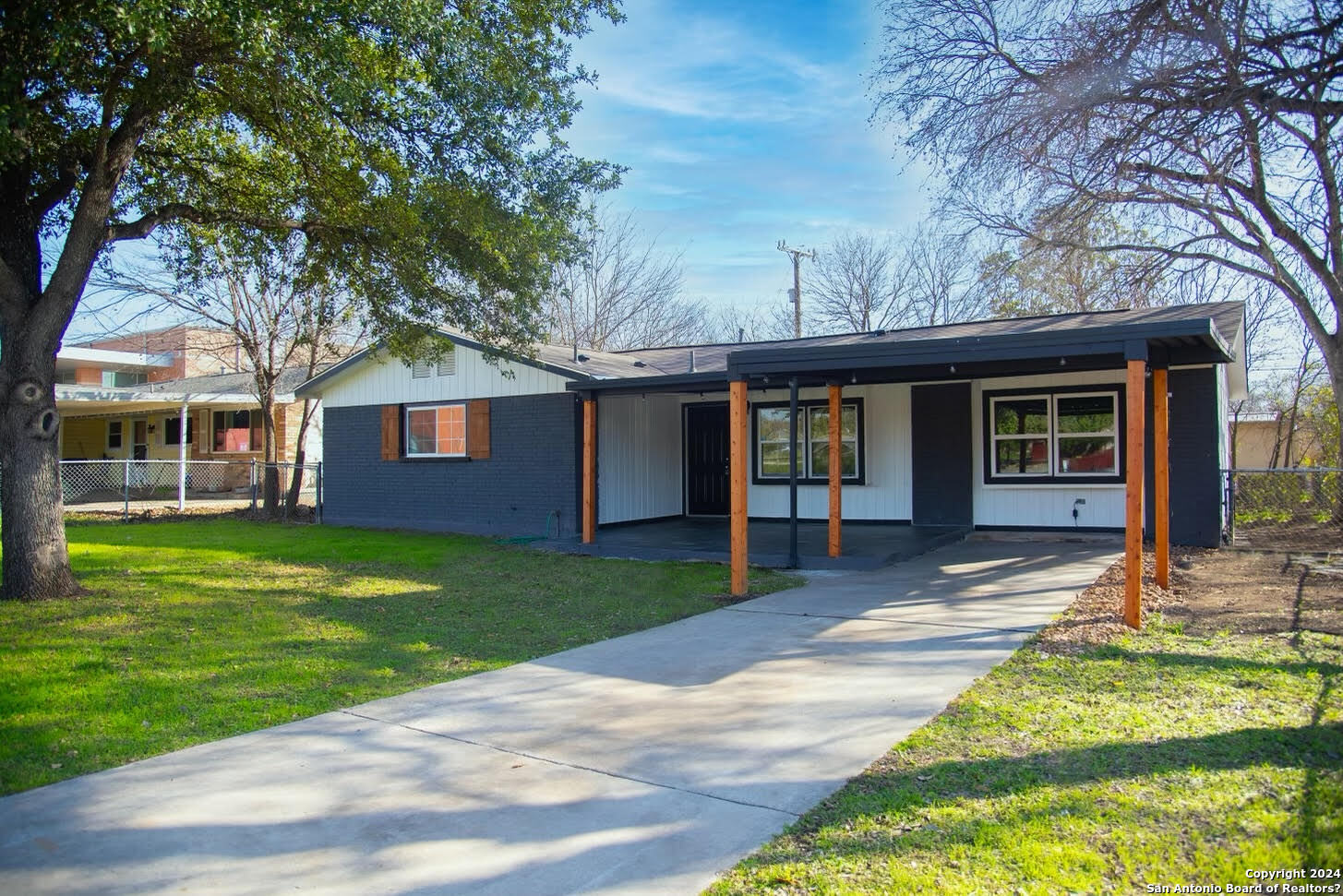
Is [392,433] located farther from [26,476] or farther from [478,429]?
[26,476]

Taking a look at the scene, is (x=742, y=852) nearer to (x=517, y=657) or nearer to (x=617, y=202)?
(x=517, y=657)

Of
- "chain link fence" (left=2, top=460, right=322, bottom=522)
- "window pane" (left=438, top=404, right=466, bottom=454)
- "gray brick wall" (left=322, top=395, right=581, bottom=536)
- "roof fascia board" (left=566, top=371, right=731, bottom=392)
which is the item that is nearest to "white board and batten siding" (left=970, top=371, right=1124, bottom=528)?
"roof fascia board" (left=566, top=371, right=731, bottom=392)

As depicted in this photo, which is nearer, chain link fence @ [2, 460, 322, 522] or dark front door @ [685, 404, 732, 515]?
dark front door @ [685, 404, 732, 515]

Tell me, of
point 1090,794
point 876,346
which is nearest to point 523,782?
point 1090,794

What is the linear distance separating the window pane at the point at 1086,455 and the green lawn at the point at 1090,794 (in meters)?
7.49

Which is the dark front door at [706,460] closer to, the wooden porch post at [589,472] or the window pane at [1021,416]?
the wooden porch post at [589,472]

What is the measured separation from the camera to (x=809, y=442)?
48.7 feet

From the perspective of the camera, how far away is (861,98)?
12094 mm

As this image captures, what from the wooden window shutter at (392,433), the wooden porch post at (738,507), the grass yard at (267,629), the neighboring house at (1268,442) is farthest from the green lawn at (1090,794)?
the neighboring house at (1268,442)

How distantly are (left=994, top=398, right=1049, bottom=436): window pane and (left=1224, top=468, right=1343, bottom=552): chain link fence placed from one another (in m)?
2.62

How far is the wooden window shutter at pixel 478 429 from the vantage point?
14.7 meters

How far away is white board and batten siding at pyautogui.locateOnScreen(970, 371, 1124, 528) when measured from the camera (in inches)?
501

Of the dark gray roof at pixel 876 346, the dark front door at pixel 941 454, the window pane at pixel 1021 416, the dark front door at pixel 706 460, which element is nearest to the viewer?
the dark gray roof at pixel 876 346

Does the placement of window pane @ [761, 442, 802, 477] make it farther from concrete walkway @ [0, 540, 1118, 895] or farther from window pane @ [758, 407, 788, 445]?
concrete walkway @ [0, 540, 1118, 895]
